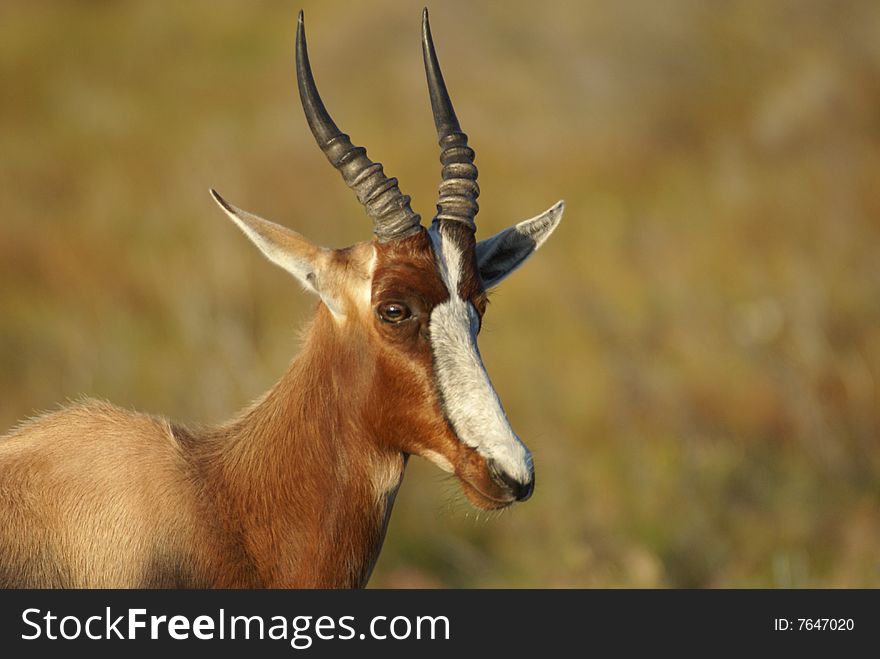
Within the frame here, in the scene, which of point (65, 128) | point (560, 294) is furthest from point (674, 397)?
point (65, 128)

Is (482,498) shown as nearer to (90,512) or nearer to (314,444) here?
(314,444)

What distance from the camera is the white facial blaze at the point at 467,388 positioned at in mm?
5438

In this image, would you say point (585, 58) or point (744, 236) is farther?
point (585, 58)

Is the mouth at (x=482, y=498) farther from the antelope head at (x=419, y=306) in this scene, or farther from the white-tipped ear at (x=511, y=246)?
the white-tipped ear at (x=511, y=246)

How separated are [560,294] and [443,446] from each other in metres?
13.1

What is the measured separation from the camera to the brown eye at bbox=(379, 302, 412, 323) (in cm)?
576

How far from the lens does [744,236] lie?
66.5 ft

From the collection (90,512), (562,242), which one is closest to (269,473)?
(90,512)

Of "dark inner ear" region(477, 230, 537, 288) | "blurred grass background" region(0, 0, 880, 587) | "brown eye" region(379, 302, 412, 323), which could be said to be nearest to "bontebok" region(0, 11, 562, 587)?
"brown eye" region(379, 302, 412, 323)

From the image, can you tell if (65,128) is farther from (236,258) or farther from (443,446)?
(443,446)

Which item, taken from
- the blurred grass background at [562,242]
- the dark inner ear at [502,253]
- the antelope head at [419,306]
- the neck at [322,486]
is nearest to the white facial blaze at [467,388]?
the antelope head at [419,306]

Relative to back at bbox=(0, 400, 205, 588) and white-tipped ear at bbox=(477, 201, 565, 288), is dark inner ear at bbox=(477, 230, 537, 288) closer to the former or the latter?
white-tipped ear at bbox=(477, 201, 565, 288)

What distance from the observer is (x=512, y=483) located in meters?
5.40

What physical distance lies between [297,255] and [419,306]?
2.39ft
